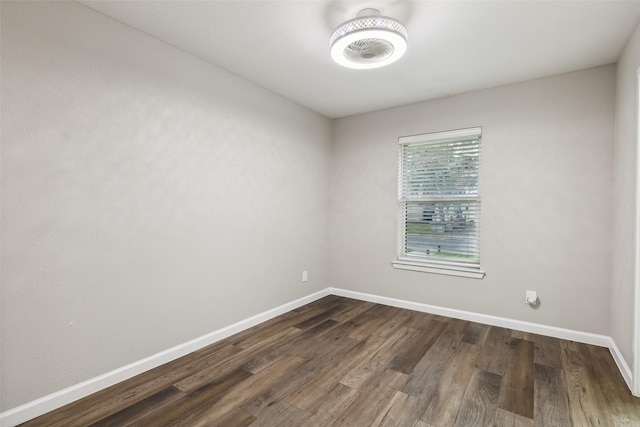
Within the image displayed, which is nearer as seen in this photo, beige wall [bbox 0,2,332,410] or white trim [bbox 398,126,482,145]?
beige wall [bbox 0,2,332,410]

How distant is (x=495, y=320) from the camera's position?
3180mm

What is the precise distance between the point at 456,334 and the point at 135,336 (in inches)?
110

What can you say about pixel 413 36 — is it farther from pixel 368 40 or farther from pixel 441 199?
pixel 441 199

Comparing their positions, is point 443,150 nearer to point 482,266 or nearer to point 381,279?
point 482,266

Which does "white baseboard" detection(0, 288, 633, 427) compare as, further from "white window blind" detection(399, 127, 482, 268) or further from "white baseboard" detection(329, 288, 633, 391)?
"white window blind" detection(399, 127, 482, 268)

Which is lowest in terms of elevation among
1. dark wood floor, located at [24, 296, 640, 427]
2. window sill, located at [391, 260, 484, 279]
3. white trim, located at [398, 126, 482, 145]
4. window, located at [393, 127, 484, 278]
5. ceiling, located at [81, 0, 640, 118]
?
dark wood floor, located at [24, 296, 640, 427]

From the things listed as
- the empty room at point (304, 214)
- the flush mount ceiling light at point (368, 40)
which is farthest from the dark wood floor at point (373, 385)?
the flush mount ceiling light at point (368, 40)

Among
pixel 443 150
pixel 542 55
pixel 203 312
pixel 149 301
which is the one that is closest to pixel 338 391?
pixel 203 312

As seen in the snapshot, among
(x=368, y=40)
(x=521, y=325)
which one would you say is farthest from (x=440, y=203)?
(x=368, y=40)

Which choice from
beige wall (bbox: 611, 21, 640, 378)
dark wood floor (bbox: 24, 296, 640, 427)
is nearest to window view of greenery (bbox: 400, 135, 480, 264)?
dark wood floor (bbox: 24, 296, 640, 427)

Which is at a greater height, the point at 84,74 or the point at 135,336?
the point at 84,74

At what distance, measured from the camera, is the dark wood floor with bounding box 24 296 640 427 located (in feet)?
5.82

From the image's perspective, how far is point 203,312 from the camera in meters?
2.68

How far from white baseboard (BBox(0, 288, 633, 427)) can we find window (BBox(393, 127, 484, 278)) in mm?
472
